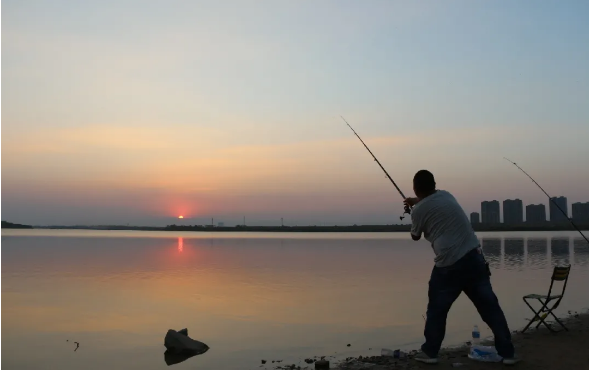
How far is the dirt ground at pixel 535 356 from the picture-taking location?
5.98 meters

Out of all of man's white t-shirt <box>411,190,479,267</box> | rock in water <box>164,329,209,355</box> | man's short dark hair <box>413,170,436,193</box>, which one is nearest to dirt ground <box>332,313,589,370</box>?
man's white t-shirt <box>411,190,479,267</box>

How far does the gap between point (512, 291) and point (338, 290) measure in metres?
4.81

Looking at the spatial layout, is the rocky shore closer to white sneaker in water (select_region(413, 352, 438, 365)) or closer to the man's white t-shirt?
white sneaker in water (select_region(413, 352, 438, 365))

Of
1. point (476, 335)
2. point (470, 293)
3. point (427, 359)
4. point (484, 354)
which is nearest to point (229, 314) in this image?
point (476, 335)

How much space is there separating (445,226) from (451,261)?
1.21ft

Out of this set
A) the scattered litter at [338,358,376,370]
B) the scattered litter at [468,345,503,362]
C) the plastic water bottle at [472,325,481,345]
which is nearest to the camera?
the scattered litter at [468,345,503,362]

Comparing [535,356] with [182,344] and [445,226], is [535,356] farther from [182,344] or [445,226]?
[182,344]

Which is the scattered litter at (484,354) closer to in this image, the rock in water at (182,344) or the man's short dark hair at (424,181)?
the man's short dark hair at (424,181)

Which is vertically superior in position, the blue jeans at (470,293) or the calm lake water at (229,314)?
the blue jeans at (470,293)

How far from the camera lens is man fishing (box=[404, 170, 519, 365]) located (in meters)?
5.56

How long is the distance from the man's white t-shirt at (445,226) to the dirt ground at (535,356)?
140 cm

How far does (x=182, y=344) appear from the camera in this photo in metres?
8.48

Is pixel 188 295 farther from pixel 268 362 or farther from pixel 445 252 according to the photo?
pixel 445 252

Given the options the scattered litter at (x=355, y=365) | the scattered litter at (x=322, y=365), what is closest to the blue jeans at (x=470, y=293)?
the scattered litter at (x=355, y=365)
